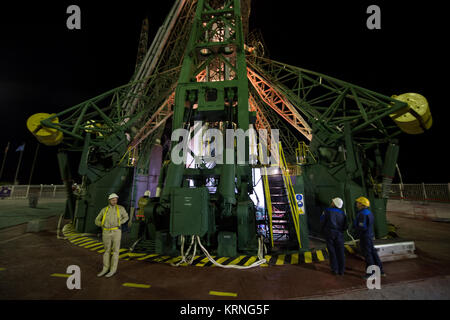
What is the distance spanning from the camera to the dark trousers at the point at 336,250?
4.70 m

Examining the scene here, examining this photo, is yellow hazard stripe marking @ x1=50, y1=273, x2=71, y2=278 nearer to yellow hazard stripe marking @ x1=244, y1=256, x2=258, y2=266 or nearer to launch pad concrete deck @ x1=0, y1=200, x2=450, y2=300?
launch pad concrete deck @ x1=0, y1=200, x2=450, y2=300

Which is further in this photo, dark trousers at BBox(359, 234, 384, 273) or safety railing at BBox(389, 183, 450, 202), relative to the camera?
safety railing at BBox(389, 183, 450, 202)

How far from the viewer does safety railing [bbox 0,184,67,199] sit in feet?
72.5

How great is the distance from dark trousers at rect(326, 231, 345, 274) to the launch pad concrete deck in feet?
0.69

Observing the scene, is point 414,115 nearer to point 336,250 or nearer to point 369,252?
point 369,252

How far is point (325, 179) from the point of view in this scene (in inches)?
353

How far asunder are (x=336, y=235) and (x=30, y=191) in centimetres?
3279

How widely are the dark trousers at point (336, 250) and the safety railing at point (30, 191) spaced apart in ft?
87.2

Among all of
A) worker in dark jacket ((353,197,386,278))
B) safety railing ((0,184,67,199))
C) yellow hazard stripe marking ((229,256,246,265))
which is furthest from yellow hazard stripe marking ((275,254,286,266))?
safety railing ((0,184,67,199))

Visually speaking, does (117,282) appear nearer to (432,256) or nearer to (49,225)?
(432,256)

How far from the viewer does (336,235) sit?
470 centimetres

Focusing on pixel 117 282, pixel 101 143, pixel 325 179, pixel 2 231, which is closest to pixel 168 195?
pixel 117 282

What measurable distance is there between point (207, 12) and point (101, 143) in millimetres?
8158

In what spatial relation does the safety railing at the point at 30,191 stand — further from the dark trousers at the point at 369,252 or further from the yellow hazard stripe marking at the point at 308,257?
the dark trousers at the point at 369,252
